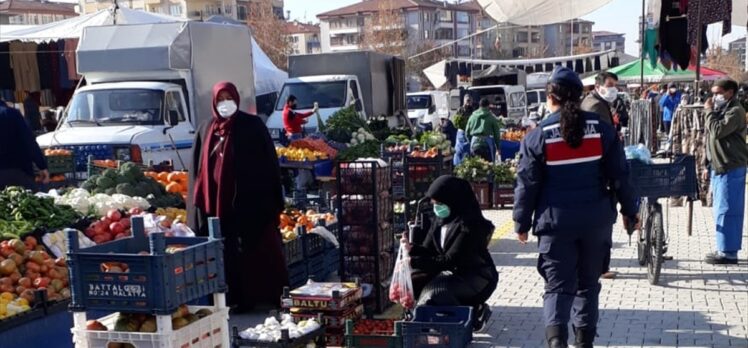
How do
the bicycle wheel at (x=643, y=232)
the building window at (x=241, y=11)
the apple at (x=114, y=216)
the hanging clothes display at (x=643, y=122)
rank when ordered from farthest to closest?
the building window at (x=241, y=11) < the hanging clothes display at (x=643, y=122) < the bicycle wheel at (x=643, y=232) < the apple at (x=114, y=216)

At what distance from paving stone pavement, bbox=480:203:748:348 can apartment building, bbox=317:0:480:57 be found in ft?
309

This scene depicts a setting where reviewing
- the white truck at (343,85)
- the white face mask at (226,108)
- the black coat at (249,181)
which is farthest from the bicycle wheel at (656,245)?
the white truck at (343,85)

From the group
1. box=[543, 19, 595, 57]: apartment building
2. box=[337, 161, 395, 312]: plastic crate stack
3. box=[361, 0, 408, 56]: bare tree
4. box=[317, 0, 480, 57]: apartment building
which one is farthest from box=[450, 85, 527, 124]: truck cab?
box=[543, 19, 595, 57]: apartment building

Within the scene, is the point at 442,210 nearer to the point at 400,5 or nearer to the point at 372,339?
the point at 372,339

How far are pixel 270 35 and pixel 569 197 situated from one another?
5434cm

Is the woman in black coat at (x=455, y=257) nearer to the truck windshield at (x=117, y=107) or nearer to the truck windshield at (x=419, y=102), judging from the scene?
the truck windshield at (x=117, y=107)

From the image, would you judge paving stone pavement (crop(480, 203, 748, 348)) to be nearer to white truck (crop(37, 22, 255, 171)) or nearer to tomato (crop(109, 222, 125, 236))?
tomato (crop(109, 222, 125, 236))

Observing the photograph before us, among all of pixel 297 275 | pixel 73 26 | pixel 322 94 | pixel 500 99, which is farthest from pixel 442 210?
pixel 500 99

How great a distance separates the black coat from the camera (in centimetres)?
738

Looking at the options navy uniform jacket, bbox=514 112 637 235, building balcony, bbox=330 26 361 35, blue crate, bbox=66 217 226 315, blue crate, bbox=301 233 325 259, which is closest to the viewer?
blue crate, bbox=66 217 226 315

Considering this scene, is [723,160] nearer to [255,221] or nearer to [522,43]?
[255,221]

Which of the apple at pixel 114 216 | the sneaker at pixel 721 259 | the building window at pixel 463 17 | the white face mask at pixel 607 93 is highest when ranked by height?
the building window at pixel 463 17

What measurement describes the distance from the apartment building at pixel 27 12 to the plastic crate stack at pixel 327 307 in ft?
275

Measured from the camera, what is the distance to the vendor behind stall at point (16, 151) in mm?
9398
